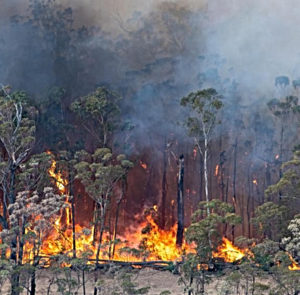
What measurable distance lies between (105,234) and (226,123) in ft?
45.2

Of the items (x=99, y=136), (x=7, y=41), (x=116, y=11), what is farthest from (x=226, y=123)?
(x=7, y=41)

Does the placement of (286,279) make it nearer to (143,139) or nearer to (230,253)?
(230,253)

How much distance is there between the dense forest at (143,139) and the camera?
2908cm

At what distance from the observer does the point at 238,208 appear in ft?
128

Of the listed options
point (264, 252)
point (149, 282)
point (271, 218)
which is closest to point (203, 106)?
point (271, 218)

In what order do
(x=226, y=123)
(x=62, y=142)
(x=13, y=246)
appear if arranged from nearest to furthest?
(x=13, y=246)
(x=62, y=142)
(x=226, y=123)

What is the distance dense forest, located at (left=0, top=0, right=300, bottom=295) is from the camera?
29.1 meters

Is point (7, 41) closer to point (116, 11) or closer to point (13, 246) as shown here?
point (116, 11)

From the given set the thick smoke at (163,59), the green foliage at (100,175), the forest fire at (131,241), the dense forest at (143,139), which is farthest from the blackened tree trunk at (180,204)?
the green foliage at (100,175)

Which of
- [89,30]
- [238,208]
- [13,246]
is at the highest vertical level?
[89,30]

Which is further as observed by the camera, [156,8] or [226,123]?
[156,8]

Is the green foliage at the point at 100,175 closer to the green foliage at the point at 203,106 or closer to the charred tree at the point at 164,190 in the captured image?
the green foliage at the point at 203,106

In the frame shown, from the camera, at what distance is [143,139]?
4203 cm

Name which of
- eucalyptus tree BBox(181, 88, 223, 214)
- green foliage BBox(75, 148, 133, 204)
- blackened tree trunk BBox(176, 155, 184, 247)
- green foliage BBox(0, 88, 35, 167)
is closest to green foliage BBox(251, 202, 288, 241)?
eucalyptus tree BBox(181, 88, 223, 214)
